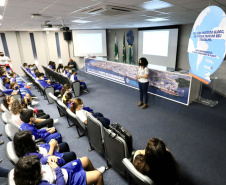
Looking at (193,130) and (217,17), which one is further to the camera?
(193,130)

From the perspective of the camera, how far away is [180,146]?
2.80 metres

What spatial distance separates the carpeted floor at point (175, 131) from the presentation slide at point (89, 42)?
17.5 ft

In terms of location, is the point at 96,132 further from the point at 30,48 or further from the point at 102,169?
the point at 30,48

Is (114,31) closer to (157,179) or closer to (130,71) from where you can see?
(130,71)

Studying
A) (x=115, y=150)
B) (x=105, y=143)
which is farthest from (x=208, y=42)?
(x=105, y=143)

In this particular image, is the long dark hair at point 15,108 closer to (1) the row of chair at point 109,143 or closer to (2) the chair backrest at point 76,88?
(1) the row of chair at point 109,143

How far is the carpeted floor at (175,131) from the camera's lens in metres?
2.29

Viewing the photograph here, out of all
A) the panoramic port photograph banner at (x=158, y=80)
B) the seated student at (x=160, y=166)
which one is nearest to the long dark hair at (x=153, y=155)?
the seated student at (x=160, y=166)

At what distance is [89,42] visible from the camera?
9.62 meters

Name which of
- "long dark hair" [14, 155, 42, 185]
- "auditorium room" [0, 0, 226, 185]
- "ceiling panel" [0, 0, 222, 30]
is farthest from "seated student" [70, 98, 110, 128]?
"ceiling panel" [0, 0, 222, 30]

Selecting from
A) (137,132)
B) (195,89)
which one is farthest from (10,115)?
(195,89)

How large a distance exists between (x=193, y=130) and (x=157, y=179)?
7.51 ft

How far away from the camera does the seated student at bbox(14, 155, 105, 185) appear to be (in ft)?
3.96

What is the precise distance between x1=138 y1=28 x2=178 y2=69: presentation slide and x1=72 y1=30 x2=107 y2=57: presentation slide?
2595mm
